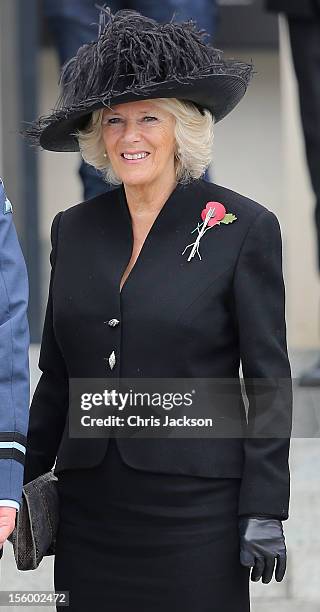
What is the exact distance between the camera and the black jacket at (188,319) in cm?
297

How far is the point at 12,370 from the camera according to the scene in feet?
9.30

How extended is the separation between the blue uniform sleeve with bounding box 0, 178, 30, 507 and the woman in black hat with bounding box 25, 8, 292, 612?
0.22 meters

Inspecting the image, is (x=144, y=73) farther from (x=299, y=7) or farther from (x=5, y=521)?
(x=299, y=7)

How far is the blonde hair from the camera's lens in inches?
120

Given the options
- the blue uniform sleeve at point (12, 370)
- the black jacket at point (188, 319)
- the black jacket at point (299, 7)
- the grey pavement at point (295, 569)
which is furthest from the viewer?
the black jacket at point (299, 7)

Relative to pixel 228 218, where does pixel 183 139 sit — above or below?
above

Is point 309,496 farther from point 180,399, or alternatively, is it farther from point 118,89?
point 118,89

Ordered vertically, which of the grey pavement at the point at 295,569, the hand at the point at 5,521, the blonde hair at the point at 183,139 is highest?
the blonde hair at the point at 183,139

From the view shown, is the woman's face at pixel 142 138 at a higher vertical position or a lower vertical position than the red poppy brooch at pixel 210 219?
higher

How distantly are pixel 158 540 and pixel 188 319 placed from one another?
0.43 meters

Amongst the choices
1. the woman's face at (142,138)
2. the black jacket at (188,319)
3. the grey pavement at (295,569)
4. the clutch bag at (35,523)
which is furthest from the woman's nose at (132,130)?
the grey pavement at (295,569)

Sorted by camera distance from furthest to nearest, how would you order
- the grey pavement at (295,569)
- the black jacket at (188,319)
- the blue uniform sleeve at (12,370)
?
the grey pavement at (295,569), the black jacket at (188,319), the blue uniform sleeve at (12,370)

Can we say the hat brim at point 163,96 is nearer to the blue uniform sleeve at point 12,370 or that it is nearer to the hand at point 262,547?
the blue uniform sleeve at point 12,370

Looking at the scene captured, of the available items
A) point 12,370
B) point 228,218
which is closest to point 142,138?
point 228,218
